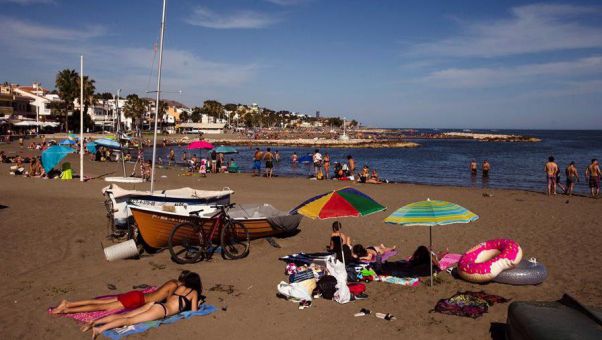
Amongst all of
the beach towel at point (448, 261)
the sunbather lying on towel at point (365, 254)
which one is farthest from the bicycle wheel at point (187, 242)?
the beach towel at point (448, 261)

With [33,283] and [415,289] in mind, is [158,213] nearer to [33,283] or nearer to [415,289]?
[33,283]

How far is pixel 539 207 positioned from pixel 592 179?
16.5ft

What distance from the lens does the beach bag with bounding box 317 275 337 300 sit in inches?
339

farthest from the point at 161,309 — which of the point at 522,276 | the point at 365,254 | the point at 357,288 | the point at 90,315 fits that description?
the point at 522,276

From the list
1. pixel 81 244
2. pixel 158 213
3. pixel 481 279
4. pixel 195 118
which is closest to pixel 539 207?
pixel 481 279

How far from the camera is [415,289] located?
9.14 metres

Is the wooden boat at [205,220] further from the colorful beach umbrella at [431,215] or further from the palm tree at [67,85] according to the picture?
the palm tree at [67,85]

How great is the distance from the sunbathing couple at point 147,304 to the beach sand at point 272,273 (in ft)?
0.91

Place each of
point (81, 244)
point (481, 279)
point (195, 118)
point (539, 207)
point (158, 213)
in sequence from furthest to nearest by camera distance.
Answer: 1. point (195, 118)
2. point (539, 207)
3. point (81, 244)
4. point (158, 213)
5. point (481, 279)

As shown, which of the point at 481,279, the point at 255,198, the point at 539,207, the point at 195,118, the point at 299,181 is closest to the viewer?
the point at 481,279

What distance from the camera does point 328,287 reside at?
862 centimetres

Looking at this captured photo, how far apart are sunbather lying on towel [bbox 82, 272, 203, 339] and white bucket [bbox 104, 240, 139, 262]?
11.6 feet

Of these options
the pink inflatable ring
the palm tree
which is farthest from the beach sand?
the palm tree

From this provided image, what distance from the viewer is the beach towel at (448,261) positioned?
33.9 ft
